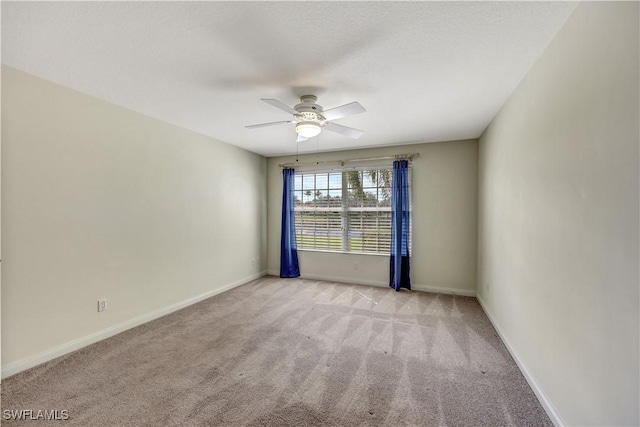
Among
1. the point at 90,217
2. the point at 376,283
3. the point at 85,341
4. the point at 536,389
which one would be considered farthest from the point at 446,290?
the point at 90,217

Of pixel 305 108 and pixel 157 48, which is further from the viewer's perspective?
pixel 305 108

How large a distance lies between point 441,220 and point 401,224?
62 centimetres

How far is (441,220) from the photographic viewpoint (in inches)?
177

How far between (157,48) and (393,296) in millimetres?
4039

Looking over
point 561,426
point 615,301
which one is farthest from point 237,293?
point 615,301

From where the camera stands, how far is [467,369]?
2.35 meters

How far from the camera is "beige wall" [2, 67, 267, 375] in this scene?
2256 millimetres

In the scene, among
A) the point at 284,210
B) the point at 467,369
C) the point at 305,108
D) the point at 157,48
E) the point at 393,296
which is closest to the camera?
the point at 157,48

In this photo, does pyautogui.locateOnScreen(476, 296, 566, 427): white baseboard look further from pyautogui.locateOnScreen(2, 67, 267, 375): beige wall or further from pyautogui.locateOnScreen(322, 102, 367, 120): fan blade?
pyautogui.locateOnScreen(2, 67, 267, 375): beige wall

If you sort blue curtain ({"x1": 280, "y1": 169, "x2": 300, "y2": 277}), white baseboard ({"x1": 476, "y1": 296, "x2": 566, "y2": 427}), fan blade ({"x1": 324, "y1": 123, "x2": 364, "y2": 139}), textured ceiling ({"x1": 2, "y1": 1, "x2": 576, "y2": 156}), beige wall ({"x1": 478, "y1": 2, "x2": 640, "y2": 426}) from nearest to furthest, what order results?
beige wall ({"x1": 478, "y1": 2, "x2": 640, "y2": 426})
textured ceiling ({"x1": 2, "y1": 1, "x2": 576, "y2": 156})
white baseboard ({"x1": 476, "y1": 296, "x2": 566, "y2": 427})
fan blade ({"x1": 324, "y1": 123, "x2": 364, "y2": 139})
blue curtain ({"x1": 280, "y1": 169, "x2": 300, "y2": 277})

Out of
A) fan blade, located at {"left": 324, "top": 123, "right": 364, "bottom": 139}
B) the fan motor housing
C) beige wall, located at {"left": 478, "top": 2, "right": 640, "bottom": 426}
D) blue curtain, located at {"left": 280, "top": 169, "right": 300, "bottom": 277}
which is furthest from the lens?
blue curtain, located at {"left": 280, "top": 169, "right": 300, "bottom": 277}

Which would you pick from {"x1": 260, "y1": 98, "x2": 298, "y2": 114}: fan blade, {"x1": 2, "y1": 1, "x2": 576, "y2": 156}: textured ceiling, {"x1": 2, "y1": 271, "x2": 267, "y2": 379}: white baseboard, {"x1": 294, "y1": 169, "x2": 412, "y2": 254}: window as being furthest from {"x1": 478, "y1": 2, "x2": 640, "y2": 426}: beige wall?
{"x1": 2, "y1": 271, "x2": 267, "y2": 379}: white baseboard

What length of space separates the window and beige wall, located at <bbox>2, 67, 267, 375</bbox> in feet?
5.69

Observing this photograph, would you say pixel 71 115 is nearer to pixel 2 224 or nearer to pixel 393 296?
pixel 2 224
